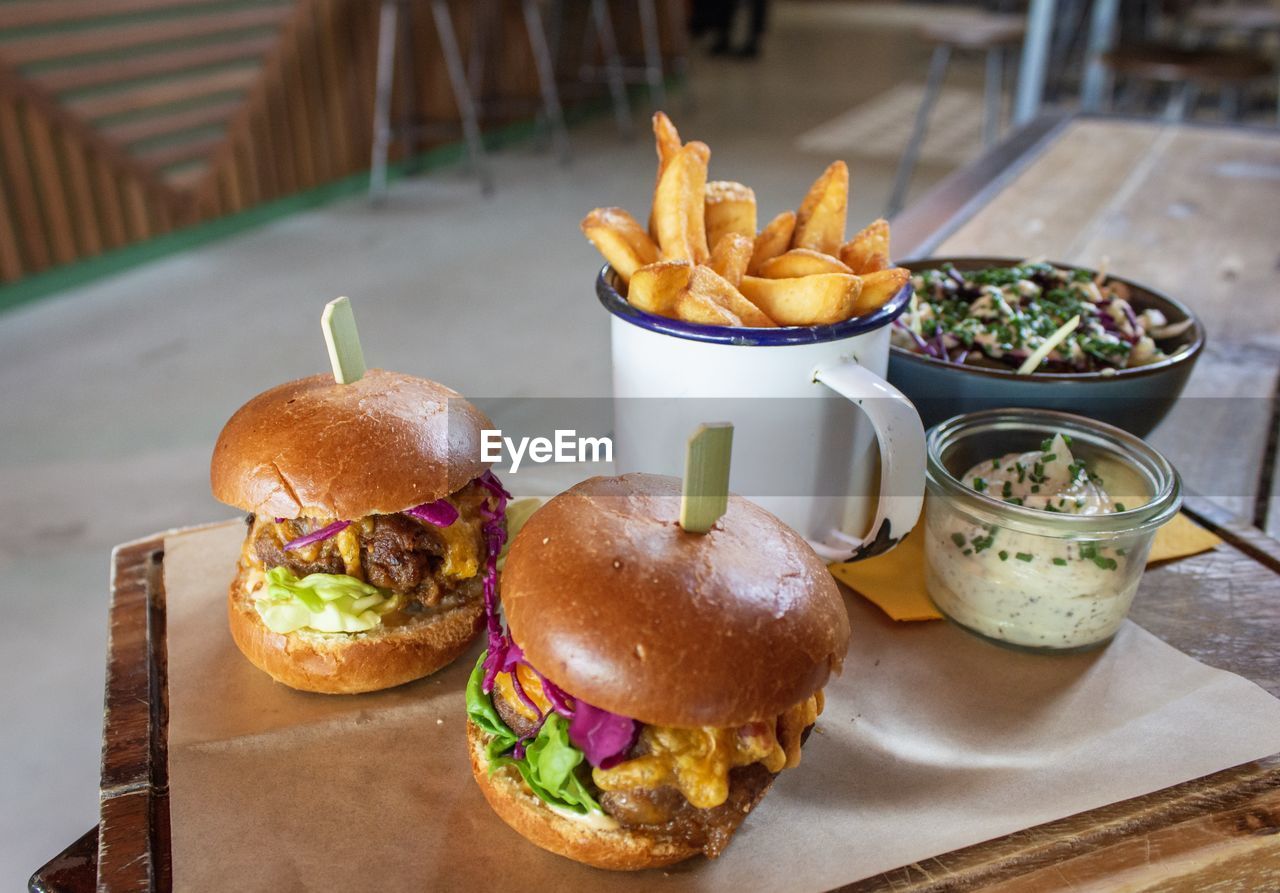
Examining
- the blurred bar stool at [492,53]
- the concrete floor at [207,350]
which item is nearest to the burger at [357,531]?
the concrete floor at [207,350]

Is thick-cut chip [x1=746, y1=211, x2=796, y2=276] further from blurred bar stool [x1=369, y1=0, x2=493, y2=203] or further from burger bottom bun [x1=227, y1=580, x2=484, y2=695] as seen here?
blurred bar stool [x1=369, y1=0, x2=493, y2=203]

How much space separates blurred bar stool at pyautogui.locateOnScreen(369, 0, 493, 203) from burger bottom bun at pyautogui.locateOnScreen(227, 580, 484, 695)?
17.7 feet

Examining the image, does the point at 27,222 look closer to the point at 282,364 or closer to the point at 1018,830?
the point at 282,364

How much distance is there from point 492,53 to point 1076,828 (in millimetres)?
7245

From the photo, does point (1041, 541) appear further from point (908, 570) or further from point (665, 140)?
point (665, 140)

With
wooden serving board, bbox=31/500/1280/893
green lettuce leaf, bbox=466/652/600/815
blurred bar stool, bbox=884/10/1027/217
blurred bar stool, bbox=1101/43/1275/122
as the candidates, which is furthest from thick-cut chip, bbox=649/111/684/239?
blurred bar stool, bbox=1101/43/1275/122

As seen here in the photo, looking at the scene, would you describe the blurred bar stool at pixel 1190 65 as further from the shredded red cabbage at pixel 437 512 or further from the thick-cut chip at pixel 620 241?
the shredded red cabbage at pixel 437 512

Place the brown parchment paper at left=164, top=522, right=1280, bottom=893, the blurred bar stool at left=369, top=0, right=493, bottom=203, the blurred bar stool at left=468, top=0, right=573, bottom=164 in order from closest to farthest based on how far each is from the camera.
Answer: the brown parchment paper at left=164, top=522, right=1280, bottom=893
the blurred bar stool at left=369, top=0, right=493, bottom=203
the blurred bar stool at left=468, top=0, right=573, bottom=164

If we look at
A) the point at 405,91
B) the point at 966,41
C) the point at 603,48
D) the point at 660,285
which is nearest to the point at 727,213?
the point at 660,285

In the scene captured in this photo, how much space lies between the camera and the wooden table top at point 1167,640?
38.9 inches

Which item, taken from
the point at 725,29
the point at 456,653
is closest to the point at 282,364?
the point at 456,653

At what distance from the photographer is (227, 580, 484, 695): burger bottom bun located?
1.19 meters

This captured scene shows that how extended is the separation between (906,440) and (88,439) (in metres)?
3.43

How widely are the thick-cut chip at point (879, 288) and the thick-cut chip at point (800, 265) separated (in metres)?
0.03
